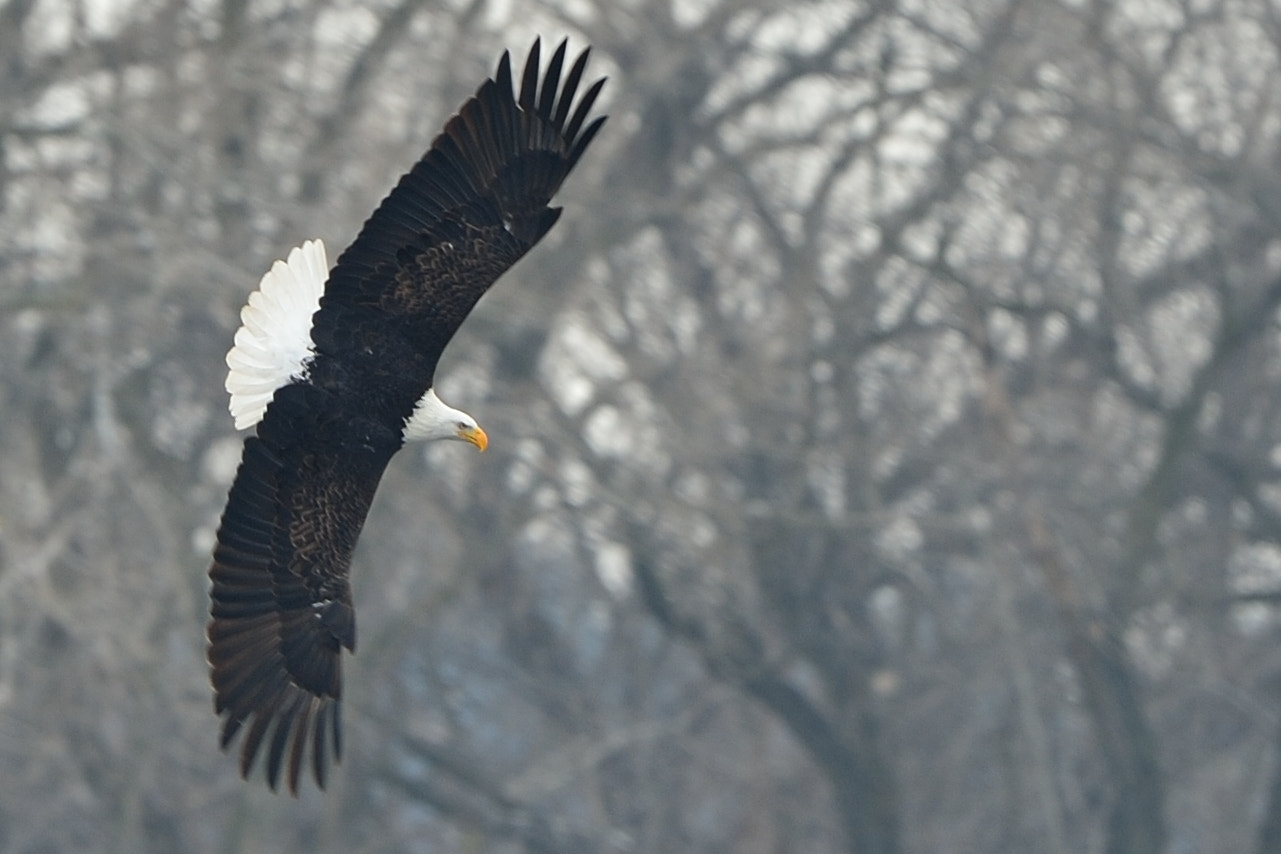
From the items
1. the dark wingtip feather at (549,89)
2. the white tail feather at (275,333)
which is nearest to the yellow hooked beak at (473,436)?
the white tail feather at (275,333)

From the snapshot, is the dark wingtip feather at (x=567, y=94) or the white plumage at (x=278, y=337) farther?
the white plumage at (x=278, y=337)

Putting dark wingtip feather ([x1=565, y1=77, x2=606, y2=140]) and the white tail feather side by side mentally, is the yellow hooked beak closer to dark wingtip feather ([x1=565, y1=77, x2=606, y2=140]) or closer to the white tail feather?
the white tail feather

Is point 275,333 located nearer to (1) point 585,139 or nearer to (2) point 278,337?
(2) point 278,337

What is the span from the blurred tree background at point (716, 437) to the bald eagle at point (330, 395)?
210 inches

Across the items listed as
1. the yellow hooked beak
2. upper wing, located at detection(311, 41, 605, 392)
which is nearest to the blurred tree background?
the yellow hooked beak

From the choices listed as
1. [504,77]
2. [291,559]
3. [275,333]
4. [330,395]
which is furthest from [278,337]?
[504,77]

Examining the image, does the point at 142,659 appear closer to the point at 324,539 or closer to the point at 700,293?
the point at 700,293

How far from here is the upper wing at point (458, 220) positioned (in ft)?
21.0

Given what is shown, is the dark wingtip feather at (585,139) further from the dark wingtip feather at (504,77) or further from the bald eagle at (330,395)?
the dark wingtip feather at (504,77)

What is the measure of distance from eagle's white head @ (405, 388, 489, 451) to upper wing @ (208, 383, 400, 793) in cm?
→ 10

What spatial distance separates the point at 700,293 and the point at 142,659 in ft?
11.4

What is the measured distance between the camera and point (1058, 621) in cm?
1354

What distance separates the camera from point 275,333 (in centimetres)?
677

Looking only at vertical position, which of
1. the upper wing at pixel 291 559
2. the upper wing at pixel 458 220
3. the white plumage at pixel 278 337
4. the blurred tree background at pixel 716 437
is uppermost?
the blurred tree background at pixel 716 437
